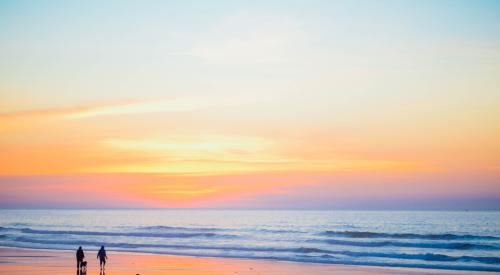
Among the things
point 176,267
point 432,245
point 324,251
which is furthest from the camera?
point 432,245

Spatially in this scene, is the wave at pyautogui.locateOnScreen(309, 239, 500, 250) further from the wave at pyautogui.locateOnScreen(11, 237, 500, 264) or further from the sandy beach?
the sandy beach

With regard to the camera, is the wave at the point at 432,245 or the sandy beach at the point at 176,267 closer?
the sandy beach at the point at 176,267

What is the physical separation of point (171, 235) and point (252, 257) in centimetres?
2464

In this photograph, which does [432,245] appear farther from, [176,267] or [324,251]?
[176,267]

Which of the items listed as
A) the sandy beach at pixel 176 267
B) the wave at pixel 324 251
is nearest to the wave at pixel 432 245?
the wave at pixel 324 251

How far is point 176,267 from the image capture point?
28391mm

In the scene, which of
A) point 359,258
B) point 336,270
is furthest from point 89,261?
point 359,258

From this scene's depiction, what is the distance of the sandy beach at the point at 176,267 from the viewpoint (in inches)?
1034

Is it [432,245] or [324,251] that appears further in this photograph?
[432,245]

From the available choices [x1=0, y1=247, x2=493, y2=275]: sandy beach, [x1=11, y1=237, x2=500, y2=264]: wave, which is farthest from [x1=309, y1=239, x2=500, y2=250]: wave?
[x1=0, y1=247, x2=493, y2=275]: sandy beach

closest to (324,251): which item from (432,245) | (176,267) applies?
(432,245)

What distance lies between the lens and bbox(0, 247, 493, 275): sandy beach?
26266mm

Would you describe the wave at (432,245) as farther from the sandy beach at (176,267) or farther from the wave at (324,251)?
the sandy beach at (176,267)

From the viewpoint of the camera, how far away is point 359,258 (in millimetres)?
35219
